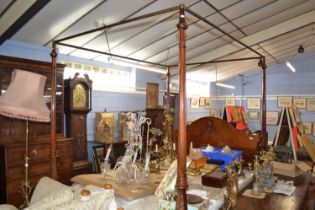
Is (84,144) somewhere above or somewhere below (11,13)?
below

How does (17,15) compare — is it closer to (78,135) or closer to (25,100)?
(25,100)

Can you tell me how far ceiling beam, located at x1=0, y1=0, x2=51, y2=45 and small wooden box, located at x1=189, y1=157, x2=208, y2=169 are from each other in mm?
2429

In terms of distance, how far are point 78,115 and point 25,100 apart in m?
1.29

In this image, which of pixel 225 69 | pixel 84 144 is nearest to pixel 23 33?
pixel 84 144

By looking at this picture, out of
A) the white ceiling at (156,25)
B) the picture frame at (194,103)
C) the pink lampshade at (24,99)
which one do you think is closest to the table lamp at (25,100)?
the pink lampshade at (24,99)

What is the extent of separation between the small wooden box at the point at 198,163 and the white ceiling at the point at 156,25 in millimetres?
1983

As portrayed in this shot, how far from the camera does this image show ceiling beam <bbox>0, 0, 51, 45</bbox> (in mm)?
2844

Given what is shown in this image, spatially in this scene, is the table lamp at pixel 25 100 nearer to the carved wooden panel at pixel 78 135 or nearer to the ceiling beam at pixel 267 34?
the carved wooden panel at pixel 78 135

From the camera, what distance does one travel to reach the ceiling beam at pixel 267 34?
5297mm

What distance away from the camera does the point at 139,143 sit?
2.65m

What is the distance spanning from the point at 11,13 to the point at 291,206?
3.56 metres

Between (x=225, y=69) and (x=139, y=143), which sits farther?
(x=225, y=69)

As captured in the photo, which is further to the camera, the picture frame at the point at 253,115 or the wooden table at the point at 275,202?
the picture frame at the point at 253,115

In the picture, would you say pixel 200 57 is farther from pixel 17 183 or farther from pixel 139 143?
pixel 17 183
